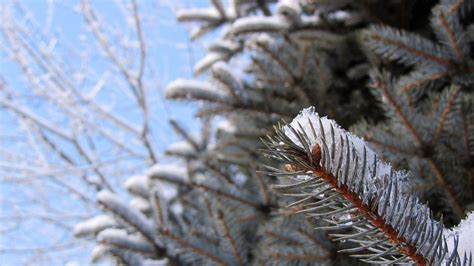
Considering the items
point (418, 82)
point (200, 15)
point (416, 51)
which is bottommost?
point (418, 82)

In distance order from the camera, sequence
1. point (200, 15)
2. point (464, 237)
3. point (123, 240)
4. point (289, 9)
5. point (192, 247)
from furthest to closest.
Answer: point (200, 15) < point (289, 9) < point (123, 240) < point (192, 247) < point (464, 237)

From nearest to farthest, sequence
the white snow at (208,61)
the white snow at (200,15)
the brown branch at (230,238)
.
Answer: the brown branch at (230,238)
the white snow at (208,61)
the white snow at (200,15)

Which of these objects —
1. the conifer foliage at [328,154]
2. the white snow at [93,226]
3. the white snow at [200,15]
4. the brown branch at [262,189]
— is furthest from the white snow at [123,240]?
the white snow at [200,15]

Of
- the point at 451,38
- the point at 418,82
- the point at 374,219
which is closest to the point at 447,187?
the point at 418,82

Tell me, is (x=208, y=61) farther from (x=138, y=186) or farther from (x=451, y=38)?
(x=451, y=38)

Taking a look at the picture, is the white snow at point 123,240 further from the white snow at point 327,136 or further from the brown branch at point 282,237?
the white snow at point 327,136

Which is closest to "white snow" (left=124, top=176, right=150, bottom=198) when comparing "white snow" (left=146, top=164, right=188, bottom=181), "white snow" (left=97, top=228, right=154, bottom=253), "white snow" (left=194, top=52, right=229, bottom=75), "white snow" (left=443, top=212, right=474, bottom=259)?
"white snow" (left=146, top=164, right=188, bottom=181)

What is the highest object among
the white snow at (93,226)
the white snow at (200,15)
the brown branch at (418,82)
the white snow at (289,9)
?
the white snow at (200,15)

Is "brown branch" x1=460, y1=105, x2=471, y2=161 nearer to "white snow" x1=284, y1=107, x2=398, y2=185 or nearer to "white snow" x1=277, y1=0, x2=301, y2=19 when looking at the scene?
"white snow" x1=284, y1=107, x2=398, y2=185

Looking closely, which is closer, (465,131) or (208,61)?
(465,131)

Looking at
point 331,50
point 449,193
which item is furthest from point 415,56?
point 331,50
